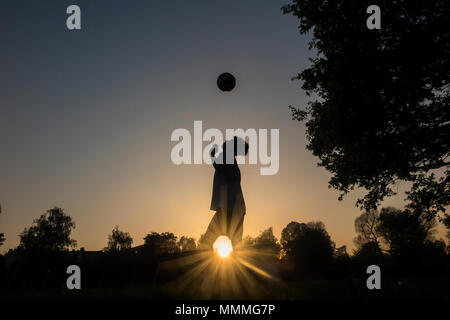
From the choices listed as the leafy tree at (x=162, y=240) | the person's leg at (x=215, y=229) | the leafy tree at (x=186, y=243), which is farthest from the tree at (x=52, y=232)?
the person's leg at (x=215, y=229)

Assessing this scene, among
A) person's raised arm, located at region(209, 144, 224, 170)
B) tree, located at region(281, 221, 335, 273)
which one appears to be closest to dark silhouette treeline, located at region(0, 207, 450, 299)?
tree, located at region(281, 221, 335, 273)

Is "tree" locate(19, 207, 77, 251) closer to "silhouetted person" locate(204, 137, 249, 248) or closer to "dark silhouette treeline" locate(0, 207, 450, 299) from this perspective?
"dark silhouette treeline" locate(0, 207, 450, 299)

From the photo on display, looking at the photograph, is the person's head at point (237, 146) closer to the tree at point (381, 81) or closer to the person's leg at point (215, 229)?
the person's leg at point (215, 229)

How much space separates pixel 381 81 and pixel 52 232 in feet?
324

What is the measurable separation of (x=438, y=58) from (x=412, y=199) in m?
7.32

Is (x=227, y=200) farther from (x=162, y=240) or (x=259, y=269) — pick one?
(x=162, y=240)

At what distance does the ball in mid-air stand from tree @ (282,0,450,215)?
14.9 ft

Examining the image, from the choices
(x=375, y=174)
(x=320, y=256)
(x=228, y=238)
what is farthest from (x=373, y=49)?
(x=320, y=256)

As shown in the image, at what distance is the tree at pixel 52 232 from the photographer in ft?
287

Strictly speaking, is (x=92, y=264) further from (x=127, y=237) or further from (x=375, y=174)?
(x=127, y=237)

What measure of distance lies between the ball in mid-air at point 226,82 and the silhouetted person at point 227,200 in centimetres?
259
